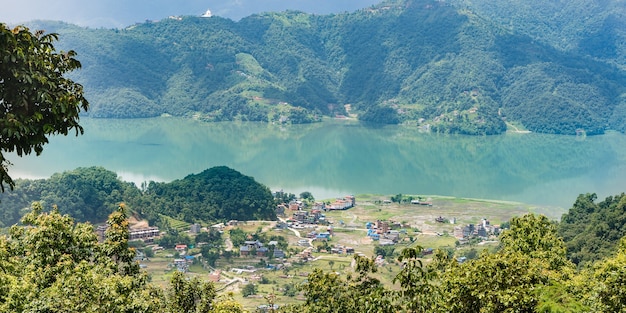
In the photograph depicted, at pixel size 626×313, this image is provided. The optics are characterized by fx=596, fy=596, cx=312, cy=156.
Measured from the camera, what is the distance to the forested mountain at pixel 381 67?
7081cm

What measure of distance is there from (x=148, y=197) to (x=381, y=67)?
2801 inches

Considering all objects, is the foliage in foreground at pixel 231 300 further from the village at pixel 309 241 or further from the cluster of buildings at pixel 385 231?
the cluster of buildings at pixel 385 231

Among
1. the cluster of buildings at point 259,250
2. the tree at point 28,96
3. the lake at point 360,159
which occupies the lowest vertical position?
→ the cluster of buildings at point 259,250

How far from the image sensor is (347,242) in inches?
927

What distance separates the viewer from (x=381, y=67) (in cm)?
9375

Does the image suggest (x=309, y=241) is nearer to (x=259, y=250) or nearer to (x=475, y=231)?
(x=259, y=250)

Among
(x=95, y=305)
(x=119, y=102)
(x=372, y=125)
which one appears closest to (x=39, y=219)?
(x=95, y=305)

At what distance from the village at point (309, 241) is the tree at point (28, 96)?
12940mm

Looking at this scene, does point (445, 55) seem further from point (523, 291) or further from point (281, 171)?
point (523, 291)

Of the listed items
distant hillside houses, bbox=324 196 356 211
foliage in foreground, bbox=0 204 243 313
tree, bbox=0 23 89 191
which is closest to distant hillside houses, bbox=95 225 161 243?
distant hillside houses, bbox=324 196 356 211

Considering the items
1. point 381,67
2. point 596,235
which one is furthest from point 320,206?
point 381,67

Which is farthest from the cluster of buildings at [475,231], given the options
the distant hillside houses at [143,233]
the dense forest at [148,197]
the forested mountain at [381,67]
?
the forested mountain at [381,67]

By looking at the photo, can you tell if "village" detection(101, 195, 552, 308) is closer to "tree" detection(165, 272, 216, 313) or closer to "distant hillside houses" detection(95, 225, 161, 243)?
"distant hillside houses" detection(95, 225, 161, 243)

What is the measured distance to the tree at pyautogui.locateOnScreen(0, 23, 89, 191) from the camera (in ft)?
10.1
